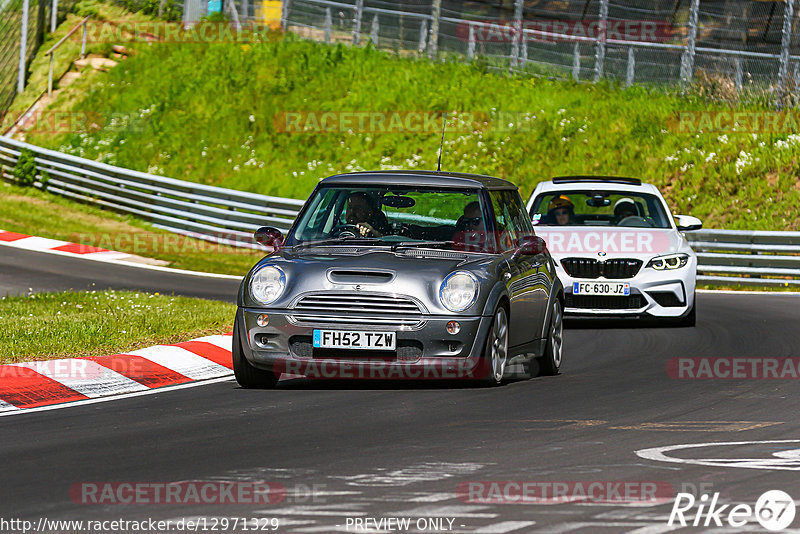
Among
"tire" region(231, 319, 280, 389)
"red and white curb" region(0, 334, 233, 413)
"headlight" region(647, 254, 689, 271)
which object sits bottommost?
"red and white curb" region(0, 334, 233, 413)

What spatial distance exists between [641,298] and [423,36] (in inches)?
751

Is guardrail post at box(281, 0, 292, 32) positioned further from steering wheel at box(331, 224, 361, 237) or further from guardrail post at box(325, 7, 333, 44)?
steering wheel at box(331, 224, 361, 237)

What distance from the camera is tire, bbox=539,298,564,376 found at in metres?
10.7

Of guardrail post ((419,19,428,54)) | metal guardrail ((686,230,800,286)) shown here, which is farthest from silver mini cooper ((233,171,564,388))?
guardrail post ((419,19,428,54))

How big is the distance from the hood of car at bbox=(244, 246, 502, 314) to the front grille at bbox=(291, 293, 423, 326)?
34 millimetres

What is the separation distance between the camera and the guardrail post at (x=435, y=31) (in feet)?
102

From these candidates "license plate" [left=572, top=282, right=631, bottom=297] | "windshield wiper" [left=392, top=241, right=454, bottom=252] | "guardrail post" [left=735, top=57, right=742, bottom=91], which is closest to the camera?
"windshield wiper" [left=392, top=241, right=454, bottom=252]

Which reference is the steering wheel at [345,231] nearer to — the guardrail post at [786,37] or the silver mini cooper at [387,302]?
the silver mini cooper at [387,302]

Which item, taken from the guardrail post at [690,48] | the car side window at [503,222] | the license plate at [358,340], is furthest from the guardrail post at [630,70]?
the license plate at [358,340]

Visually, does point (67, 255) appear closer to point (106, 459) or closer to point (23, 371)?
point (23, 371)

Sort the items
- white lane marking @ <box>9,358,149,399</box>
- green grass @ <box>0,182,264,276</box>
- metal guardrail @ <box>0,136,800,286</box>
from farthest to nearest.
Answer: green grass @ <box>0,182,264,276</box>
metal guardrail @ <box>0,136,800,286</box>
white lane marking @ <box>9,358,149,399</box>

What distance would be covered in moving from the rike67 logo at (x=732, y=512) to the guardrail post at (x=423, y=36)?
26.8 metres

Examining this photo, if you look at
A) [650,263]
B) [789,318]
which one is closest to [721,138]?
[789,318]

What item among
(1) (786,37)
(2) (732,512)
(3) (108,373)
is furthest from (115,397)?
(1) (786,37)
